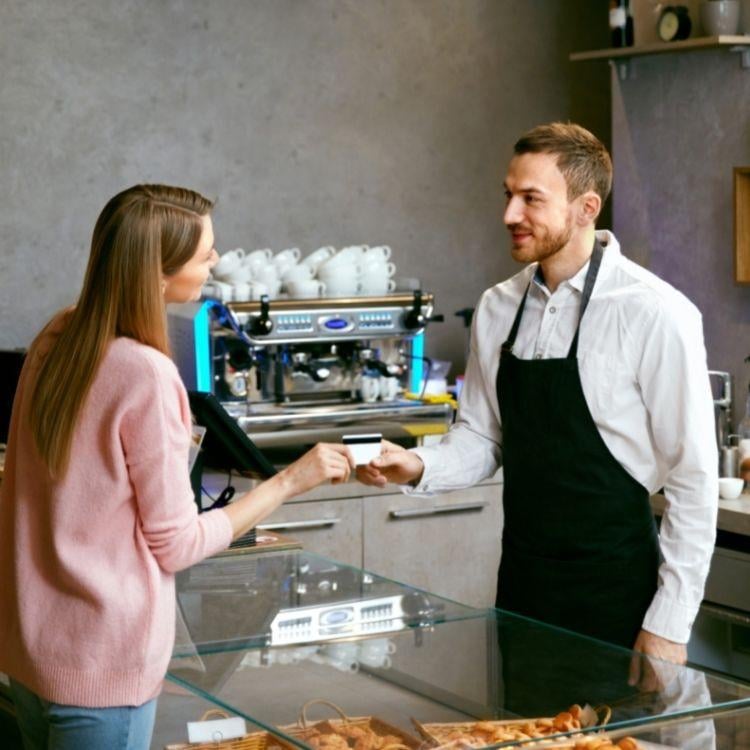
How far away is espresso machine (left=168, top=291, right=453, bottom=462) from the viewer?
183 inches

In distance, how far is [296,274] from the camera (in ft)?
16.2

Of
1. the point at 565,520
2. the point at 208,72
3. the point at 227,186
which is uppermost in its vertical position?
the point at 208,72

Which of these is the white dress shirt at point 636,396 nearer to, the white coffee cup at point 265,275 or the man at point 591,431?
the man at point 591,431

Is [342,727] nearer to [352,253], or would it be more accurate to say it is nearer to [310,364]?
[310,364]

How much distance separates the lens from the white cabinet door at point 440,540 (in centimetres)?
470

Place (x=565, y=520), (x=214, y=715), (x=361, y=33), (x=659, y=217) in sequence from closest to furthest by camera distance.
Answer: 1. (x=214, y=715)
2. (x=565, y=520)
3. (x=659, y=217)
4. (x=361, y=33)

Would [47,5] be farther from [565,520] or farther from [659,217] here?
[565,520]

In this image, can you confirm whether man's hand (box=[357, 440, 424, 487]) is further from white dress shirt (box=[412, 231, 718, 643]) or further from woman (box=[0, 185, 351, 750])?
woman (box=[0, 185, 351, 750])

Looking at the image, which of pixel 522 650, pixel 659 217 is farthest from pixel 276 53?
pixel 522 650

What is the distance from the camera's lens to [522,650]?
2305 mm

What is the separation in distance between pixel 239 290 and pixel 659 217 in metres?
1.55

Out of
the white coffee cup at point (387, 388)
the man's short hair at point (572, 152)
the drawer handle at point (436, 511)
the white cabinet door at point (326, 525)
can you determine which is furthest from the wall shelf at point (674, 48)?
the man's short hair at point (572, 152)

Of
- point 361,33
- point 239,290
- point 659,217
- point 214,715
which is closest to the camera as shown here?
point 214,715

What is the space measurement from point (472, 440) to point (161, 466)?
1211mm
